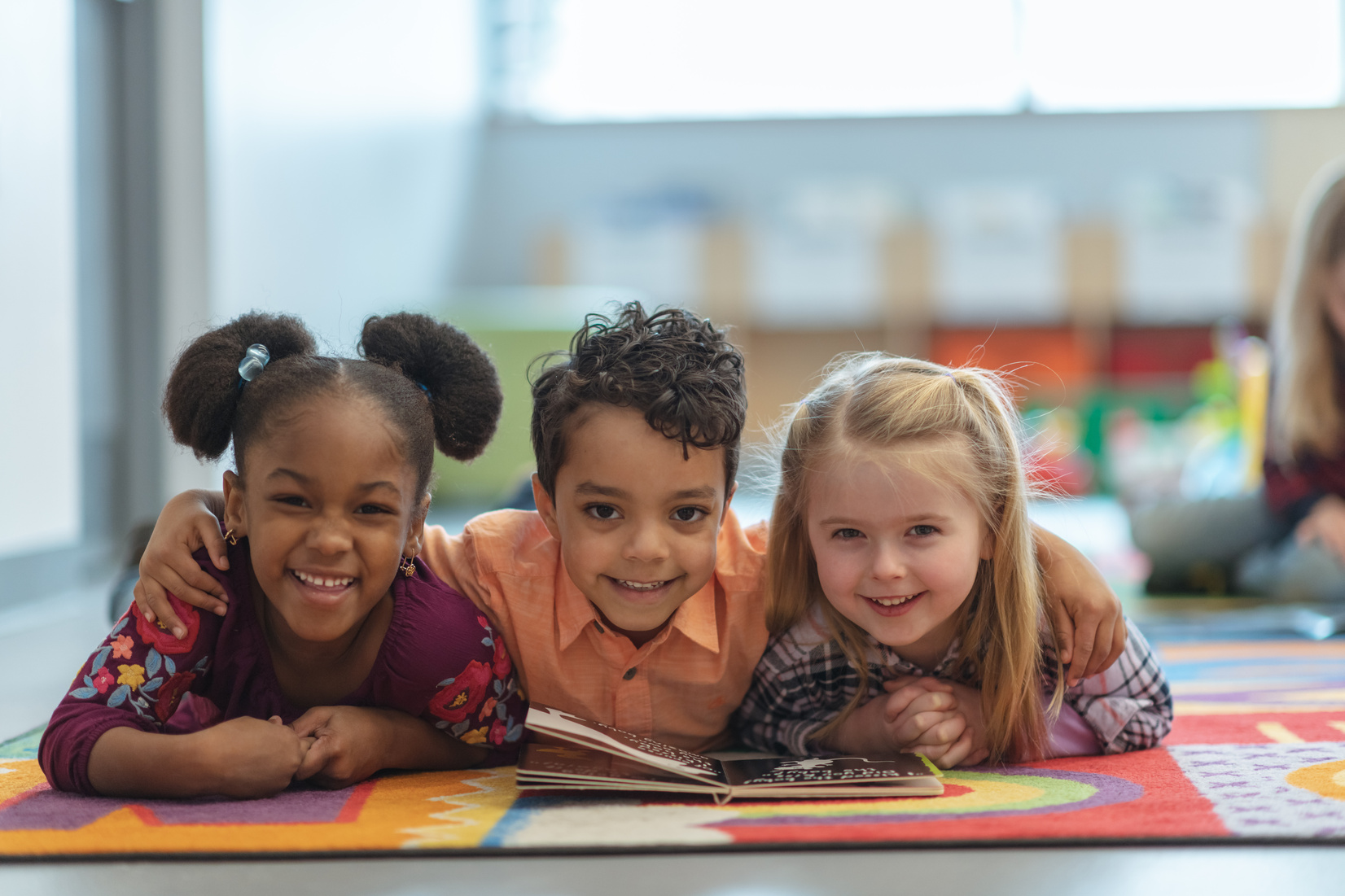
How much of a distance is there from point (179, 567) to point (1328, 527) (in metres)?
1.60

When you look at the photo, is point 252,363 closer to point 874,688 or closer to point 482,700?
point 482,700

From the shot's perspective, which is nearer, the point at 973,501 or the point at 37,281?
the point at 973,501

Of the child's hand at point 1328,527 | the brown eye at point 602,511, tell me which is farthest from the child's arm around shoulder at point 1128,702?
the child's hand at point 1328,527

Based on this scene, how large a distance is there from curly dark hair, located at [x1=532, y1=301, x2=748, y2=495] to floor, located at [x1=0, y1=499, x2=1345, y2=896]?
34 cm

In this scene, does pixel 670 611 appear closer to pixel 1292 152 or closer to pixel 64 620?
pixel 64 620

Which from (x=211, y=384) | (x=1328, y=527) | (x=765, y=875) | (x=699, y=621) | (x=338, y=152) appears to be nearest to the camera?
(x=765, y=875)

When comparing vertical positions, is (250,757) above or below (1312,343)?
below

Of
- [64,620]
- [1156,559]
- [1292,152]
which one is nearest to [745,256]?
[1292,152]

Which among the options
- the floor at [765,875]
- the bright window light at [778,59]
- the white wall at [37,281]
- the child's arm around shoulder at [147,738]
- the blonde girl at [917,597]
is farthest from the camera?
the bright window light at [778,59]

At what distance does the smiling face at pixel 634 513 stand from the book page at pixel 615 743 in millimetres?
96

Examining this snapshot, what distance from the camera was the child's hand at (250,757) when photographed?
85 centimetres

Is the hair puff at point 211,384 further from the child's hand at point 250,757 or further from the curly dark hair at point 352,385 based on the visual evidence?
the child's hand at point 250,757

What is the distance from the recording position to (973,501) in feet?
3.18

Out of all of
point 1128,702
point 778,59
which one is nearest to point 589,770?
point 1128,702
